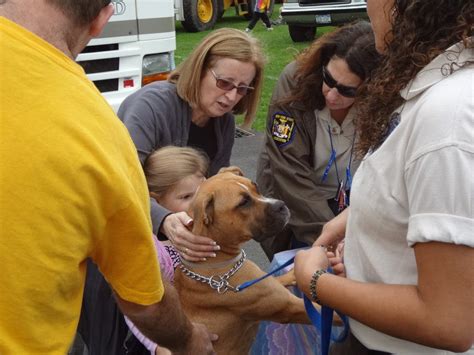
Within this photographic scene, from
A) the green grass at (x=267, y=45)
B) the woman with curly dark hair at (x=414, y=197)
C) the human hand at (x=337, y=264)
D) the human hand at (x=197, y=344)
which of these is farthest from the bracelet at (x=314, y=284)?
the green grass at (x=267, y=45)

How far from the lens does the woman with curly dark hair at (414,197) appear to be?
1.17 m

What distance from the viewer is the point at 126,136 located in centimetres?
140

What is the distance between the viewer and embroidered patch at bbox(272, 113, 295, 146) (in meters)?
2.97

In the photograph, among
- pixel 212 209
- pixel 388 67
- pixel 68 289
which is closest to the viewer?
pixel 68 289

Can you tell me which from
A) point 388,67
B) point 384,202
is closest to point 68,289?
point 384,202

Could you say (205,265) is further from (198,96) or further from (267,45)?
(267,45)

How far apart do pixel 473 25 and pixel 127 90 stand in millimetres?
5459

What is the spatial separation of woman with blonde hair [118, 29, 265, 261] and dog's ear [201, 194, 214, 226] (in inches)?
9.3

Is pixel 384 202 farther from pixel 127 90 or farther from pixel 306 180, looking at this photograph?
pixel 127 90

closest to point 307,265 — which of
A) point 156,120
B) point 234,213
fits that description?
point 234,213

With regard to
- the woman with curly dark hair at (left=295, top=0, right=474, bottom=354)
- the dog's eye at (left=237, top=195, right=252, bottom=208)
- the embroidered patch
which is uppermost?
the woman with curly dark hair at (left=295, top=0, right=474, bottom=354)

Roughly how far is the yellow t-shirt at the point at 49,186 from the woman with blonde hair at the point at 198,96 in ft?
4.94

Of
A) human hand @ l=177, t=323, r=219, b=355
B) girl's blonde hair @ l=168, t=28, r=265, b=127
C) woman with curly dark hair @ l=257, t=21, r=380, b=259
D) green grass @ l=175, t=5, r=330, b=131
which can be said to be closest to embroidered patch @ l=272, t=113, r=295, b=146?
woman with curly dark hair @ l=257, t=21, r=380, b=259

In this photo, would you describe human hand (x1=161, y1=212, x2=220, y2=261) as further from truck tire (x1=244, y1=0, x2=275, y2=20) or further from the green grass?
truck tire (x1=244, y1=0, x2=275, y2=20)
